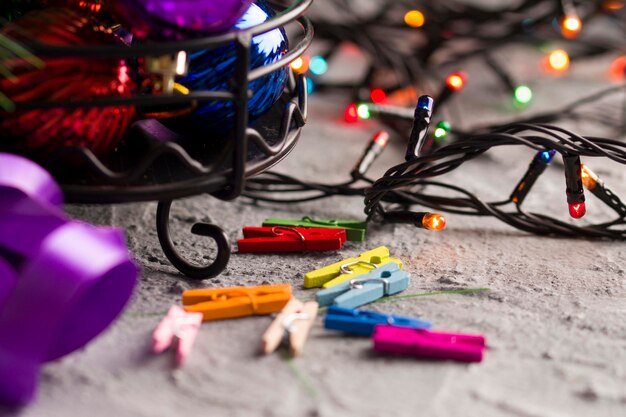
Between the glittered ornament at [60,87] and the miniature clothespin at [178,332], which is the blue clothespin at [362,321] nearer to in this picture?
the miniature clothespin at [178,332]

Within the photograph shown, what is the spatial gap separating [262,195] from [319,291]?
0.25m

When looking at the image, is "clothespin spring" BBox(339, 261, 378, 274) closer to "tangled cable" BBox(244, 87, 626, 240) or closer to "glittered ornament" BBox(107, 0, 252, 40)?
"tangled cable" BBox(244, 87, 626, 240)

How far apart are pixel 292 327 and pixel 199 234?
134mm

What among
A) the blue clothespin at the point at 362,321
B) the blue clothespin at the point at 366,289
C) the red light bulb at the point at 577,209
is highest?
the red light bulb at the point at 577,209

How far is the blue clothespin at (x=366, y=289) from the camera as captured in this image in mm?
654

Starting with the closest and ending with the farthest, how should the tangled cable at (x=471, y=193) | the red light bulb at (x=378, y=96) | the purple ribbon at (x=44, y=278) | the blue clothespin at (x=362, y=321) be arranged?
the purple ribbon at (x=44, y=278), the blue clothespin at (x=362, y=321), the tangled cable at (x=471, y=193), the red light bulb at (x=378, y=96)

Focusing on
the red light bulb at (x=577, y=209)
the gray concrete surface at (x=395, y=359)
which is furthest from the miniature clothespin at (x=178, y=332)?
the red light bulb at (x=577, y=209)

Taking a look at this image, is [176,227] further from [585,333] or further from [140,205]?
[585,333]

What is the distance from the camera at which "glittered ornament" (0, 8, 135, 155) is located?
1.89 ft

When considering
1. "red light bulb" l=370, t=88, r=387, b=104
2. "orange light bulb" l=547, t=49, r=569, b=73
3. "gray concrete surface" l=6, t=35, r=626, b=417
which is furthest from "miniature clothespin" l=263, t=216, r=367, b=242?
"orange light bulb" l=547, t=49, r=569, b=73

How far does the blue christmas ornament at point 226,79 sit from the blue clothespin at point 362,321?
0.57ft

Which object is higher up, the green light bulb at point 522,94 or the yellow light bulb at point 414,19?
the yellow light bulb at point 414,19

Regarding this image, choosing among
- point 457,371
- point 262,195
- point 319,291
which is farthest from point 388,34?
point 457,371

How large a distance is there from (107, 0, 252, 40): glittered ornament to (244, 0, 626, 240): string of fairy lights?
0.22 metres
